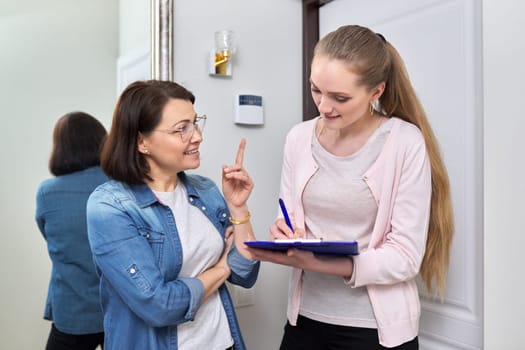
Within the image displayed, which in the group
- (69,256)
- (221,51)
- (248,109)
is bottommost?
(69,256)

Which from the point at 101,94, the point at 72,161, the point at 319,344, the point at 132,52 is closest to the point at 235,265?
the point at 319,344

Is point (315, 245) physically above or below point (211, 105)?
below

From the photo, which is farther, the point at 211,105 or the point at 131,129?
the point at 211,105

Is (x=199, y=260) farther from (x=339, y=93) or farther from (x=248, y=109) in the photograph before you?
(x=248, y=109)

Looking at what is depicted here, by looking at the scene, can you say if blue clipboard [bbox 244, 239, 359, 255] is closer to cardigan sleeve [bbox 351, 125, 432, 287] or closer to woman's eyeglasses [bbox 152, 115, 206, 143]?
cardigan sleeve [bbox 351, 125, 432, 287]

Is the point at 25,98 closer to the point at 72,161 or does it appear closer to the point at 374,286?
the point at 72,161

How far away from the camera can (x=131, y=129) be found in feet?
3.96

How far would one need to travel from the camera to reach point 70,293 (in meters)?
1.39

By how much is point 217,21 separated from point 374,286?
3.64ft

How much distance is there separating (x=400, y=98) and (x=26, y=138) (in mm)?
1055

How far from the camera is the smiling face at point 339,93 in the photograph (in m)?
1.11

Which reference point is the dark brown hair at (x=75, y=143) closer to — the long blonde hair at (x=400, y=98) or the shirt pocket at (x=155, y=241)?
the shirt pocket at (x=155, y=241)

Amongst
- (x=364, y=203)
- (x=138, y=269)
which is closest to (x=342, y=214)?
(x=364, y=203)

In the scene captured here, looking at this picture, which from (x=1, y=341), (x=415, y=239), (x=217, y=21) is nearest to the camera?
(x=415, y=239)
